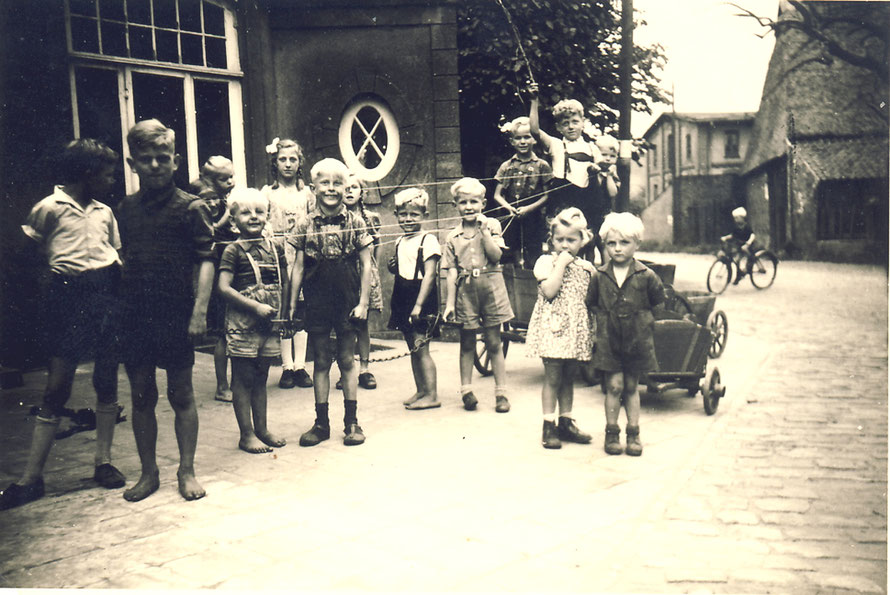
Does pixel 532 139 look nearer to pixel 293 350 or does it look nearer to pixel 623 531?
pixel 293 350

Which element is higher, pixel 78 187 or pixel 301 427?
pixel 78 187

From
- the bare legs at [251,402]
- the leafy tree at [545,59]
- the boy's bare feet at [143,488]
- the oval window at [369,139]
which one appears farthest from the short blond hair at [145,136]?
the oval window at [369,139]

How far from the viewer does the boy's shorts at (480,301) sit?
19.0 ft

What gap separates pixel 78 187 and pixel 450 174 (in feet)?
17.6

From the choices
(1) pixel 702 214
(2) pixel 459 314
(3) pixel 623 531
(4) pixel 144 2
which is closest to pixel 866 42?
(3) pixel 623 531

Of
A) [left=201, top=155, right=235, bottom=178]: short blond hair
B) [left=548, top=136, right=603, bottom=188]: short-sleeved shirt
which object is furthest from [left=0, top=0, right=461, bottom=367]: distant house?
[left=548, top=136, right=603, bottom=188]: short-sleeved shirt

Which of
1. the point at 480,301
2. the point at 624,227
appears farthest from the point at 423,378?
the point at 624,227

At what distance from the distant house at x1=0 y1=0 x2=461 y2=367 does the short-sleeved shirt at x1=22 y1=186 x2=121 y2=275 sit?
50.2 inches

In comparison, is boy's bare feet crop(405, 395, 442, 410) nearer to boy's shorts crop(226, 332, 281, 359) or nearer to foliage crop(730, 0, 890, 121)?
boy's shorts crop(226, 332, 281, 359)

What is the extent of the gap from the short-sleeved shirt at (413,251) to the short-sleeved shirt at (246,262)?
117 centimetres

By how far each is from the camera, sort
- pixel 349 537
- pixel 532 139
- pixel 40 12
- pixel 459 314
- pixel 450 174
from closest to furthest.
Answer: pixel 349 537 → pixel 40 12 → pixel 459 314 → pixel 532 139 → pixel 450 174

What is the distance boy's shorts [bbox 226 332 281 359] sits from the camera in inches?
184

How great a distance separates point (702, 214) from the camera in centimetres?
1244

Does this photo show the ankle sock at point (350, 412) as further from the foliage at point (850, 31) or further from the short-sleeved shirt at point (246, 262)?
the foliage at point (850, 31)
